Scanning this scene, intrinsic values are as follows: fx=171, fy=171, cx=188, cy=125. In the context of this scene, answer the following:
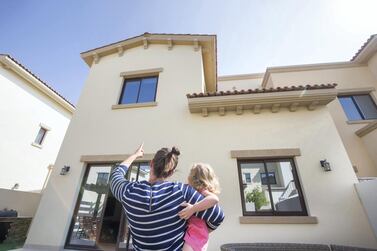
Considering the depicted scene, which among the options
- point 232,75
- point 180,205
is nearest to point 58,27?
point 180,205

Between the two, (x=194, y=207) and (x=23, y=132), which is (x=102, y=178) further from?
(x=23, y=132)

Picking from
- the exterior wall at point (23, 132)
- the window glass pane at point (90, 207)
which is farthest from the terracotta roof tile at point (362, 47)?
the exterior wall at point (23, 132)

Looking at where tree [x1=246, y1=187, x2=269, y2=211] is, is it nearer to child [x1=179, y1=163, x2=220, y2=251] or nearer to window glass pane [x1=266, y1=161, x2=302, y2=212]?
window glass pane [x1=266, y1=161, x2=302, y2=212]

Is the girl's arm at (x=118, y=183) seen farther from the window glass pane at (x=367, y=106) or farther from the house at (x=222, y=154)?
the window glass pane at (x=367, y=106)

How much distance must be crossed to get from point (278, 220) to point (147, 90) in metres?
5.68

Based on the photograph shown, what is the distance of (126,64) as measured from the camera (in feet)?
23.8

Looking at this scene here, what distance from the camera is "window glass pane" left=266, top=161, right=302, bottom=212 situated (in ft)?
13.5

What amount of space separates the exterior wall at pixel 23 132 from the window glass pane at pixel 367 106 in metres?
17.5

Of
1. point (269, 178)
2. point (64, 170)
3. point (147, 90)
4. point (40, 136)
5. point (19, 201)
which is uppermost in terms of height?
point (147, 90)

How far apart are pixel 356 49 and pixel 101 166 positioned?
13110 millimetres

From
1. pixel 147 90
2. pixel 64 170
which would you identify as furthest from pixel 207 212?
pixel 147 90

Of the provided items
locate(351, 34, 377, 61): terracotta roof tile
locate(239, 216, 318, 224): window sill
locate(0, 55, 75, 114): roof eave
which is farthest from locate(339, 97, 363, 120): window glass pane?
locate(0, 55, 75, 114): roof eave

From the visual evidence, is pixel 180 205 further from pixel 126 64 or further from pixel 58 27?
pixel 58 27

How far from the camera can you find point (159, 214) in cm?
114
